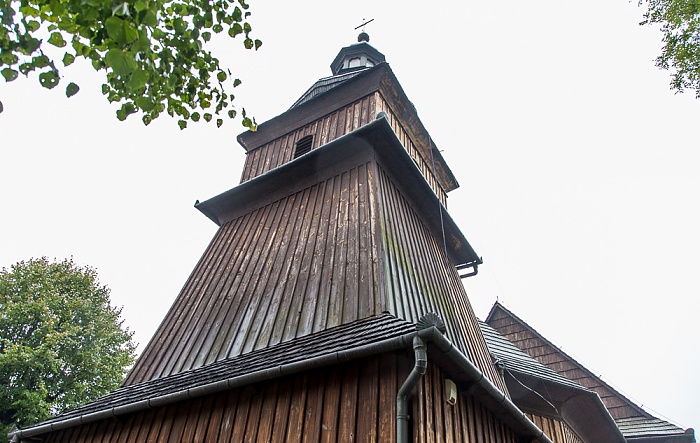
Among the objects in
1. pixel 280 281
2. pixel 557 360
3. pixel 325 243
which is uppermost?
pixel 557 360

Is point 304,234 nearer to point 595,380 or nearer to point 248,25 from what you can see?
point 248,25

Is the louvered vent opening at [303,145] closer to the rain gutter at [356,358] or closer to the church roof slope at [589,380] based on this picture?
the rain gutter at [356,358]

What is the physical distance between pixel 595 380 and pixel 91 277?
2099cm

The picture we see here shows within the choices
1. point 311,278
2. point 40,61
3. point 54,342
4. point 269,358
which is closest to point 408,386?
point 269,358

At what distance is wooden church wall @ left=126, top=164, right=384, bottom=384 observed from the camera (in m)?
5.52

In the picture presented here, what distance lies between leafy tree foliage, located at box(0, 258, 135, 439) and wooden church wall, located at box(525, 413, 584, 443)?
1689 centimetres

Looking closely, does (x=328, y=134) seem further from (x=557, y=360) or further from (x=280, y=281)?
(x=557, y=360)

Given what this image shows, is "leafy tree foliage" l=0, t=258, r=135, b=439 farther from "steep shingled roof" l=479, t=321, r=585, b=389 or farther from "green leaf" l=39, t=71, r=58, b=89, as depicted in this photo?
"green leaf" l=39, t=71, r=58, b=89

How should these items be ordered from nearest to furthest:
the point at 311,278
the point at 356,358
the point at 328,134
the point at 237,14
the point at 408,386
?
the point at 408,386 < the point at 356,358 < the point at 237,14 < the point at 311,278 < the point at 328,134

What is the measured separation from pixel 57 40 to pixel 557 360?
14.8 meters

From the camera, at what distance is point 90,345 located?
18.6 meters

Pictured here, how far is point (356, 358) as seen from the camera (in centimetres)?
391

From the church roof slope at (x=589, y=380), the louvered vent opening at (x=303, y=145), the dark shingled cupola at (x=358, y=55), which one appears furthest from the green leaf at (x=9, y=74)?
the church roof slope at (x=589, y=380)

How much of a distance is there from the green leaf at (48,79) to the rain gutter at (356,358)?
3043mm
